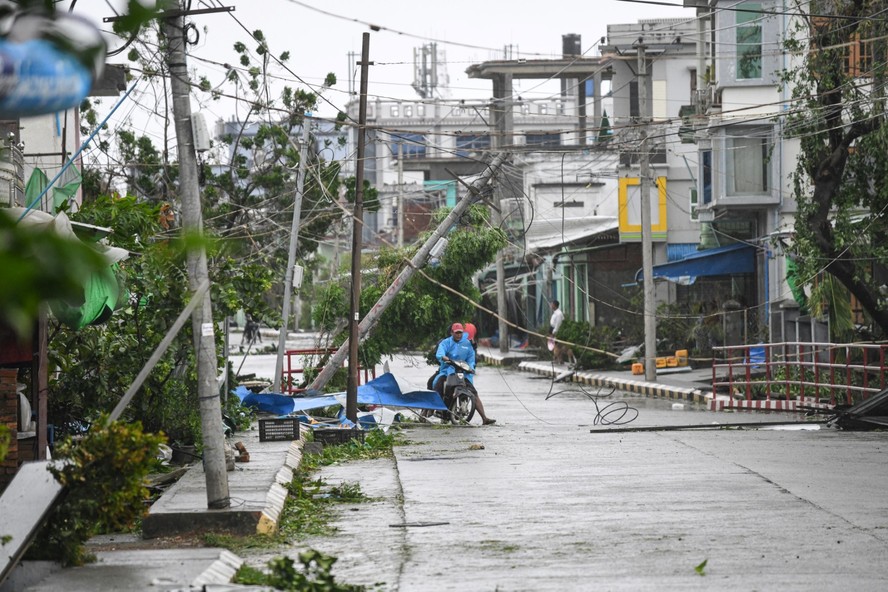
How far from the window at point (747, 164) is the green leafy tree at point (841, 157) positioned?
804 cm

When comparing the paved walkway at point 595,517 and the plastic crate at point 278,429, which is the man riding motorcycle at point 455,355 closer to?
the paved walkway at point 595,517

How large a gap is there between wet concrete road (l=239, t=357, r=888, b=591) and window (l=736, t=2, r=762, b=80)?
16.5 m

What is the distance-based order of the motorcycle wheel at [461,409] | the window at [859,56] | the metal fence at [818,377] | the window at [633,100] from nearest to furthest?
the metal fence at [818,377], the motorcycle wheel at [461,409], the window at [859,56], the window at [633,100]

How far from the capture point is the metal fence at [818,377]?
2148 cm

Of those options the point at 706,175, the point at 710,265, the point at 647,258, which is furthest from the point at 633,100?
the point at 647,258

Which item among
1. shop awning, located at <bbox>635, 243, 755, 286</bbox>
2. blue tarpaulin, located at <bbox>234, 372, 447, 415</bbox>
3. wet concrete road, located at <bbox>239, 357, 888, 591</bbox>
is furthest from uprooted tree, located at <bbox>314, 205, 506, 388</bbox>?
wet concrete road, located at <bbox>239, 357, 888, 591</bbox>

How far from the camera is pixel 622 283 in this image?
156 feet

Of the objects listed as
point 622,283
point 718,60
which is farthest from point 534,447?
point 622,283

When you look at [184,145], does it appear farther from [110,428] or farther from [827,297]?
[827,297]

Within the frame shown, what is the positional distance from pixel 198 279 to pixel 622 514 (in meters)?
4.27

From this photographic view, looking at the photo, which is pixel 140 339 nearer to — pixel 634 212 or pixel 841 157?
pixel 841 157

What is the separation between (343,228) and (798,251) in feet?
53.1

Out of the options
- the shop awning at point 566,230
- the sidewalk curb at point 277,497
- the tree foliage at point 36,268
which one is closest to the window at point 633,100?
the shop awning at point 566,230

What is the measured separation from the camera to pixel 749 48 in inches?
1303
